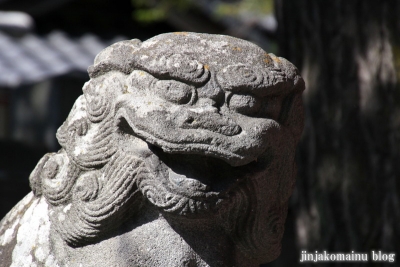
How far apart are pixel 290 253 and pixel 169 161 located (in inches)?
154

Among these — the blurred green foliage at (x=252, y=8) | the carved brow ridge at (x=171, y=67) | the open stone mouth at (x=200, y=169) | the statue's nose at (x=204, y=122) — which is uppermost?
the blurred green foliage at (x=252, y=8)

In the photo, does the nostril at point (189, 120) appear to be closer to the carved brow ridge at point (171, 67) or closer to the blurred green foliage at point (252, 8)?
the carved brow ridge at point (171, 67)

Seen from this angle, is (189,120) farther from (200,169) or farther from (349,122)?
(349,122)

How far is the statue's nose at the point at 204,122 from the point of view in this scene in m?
1.28

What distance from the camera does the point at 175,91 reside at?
1.30 metres

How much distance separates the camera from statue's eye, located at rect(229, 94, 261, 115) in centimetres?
132

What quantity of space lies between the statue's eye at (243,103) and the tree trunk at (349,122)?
1.30m

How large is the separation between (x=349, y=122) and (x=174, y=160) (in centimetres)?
136

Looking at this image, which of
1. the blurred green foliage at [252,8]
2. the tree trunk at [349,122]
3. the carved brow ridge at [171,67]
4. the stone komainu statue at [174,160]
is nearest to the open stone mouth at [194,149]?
the stone komainu statue at [174,160]

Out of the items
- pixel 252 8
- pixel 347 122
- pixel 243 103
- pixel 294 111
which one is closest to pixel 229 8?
pixel 252 8

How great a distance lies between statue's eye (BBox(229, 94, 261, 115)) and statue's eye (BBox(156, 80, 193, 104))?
0.28 ft

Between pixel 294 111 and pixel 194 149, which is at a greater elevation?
pixel 294 111

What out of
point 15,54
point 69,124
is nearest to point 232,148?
point 69,124

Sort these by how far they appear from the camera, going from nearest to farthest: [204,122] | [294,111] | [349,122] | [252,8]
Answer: [204,122] < [294,111] < [349,122] < [252,8]
